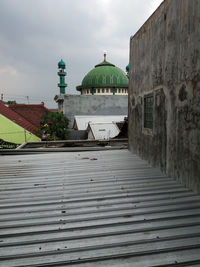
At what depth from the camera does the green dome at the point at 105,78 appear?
136 ft

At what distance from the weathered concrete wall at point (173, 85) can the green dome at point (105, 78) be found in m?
35.1

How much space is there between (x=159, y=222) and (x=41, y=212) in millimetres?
1983

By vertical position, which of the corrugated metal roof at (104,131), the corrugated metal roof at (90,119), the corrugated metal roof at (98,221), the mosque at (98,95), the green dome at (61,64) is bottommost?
the corrugated metal roof at (98,221)

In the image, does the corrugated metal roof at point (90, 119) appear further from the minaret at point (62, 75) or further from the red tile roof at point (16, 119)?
the minaret at point (62, 75)

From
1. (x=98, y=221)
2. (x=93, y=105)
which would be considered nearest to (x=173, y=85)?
(x=98, y=221)

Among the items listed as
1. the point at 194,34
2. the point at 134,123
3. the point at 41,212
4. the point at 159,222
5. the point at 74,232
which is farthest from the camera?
the point at 134,123

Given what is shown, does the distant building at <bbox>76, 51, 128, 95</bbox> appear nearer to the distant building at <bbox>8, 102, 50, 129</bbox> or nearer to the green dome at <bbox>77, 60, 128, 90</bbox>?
the green dome at <bbox>77, 60, 128, 90</bbox>

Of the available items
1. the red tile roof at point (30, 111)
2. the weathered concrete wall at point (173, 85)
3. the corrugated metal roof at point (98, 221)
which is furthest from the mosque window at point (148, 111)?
the red tile roof at point (30, 111)

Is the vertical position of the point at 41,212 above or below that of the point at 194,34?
below

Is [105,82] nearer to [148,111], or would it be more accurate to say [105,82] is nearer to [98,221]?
[148,111]

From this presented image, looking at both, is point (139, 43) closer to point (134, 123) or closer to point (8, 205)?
point (134, 123)

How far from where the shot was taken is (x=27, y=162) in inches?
270

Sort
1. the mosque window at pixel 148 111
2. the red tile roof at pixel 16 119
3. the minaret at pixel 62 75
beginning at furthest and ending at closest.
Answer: the minaret at pixel 62 75, the red tile roof at pixel 16 119, the mosque window at pixel 148 111

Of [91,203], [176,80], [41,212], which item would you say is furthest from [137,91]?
[41,212]
